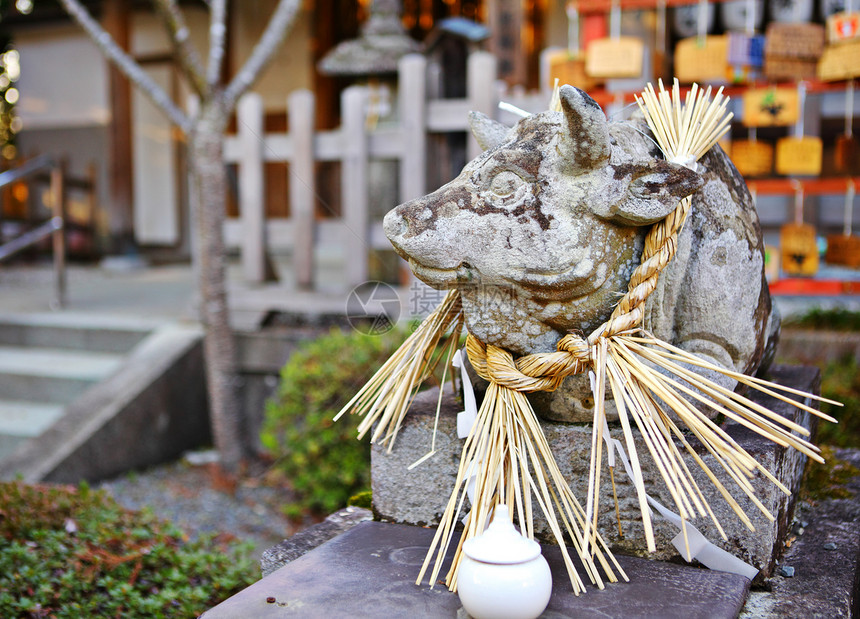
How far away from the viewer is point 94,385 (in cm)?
445

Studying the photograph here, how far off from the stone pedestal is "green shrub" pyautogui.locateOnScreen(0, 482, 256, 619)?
0.81m

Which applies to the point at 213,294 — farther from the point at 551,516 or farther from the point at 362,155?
the point at 551,516

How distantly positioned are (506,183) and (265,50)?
3.02 m

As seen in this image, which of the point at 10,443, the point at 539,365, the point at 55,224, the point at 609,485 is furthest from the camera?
the point at 55,224

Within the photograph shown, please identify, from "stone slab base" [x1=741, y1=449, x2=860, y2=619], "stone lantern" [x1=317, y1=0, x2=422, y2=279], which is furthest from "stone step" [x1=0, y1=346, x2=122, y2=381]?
"stone slab base" [x1=741, y1=449, x2=860, y2=619]

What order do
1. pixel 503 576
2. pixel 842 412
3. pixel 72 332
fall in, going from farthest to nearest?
pixel 72 332 < pixel 842 412 < pixel 503 576

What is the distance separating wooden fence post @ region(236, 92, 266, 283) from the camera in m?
4.75

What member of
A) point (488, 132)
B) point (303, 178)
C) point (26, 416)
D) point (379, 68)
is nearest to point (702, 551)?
point (488, 132)

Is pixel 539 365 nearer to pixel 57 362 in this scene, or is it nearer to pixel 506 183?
pixel 506 183

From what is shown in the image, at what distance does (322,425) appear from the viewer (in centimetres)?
362

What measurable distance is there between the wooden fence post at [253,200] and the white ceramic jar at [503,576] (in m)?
3.82

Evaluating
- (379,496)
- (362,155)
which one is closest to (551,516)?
(379,496)

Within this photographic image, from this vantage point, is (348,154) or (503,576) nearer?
(503,576)

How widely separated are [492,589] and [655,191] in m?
0.78
